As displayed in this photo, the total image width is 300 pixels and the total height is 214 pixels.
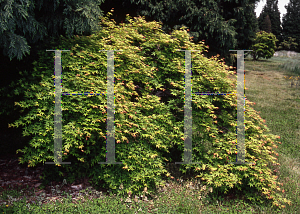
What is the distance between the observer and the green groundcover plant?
3.67 meters

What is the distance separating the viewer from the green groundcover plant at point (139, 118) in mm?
3670

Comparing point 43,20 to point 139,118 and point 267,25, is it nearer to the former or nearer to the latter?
point 139,118

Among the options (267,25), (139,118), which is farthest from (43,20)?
(267,25)

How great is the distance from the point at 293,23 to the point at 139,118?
51.6 meters

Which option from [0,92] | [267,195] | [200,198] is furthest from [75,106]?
[267,195]

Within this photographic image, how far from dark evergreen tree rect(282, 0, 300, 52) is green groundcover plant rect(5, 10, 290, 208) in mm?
47694

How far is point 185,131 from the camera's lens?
437 cm

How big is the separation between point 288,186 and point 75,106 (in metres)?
4.34

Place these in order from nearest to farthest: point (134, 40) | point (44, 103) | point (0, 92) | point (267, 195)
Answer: point (44, 103)
point (267, 195)
point (0, 92)
point (134, 40)

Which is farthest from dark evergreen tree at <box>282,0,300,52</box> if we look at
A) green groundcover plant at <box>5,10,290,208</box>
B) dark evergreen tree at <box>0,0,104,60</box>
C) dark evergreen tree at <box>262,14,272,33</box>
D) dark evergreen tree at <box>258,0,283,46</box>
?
dark evergreen tree at <box>0,0,104,60</box>

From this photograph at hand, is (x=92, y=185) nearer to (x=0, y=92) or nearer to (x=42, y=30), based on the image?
(x=0, y=92)

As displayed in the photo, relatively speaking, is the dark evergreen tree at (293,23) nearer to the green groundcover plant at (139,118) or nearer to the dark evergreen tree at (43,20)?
the green groundcover plant at (139,118)

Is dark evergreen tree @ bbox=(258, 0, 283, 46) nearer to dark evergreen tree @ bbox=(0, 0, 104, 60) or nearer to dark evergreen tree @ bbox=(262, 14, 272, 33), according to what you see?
dark evergreen tree @ bbox=(262, 14, 272, 33)

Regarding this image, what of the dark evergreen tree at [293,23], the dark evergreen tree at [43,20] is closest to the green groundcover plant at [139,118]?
the dark evergreen tree at [43,20]
